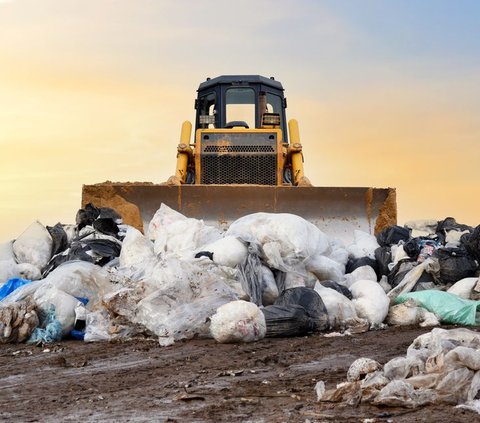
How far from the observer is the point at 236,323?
589 centimetres

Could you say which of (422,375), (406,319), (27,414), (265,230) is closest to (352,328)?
(406,319)

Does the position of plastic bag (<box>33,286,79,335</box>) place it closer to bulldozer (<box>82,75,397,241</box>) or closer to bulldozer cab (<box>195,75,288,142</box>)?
bulldozer (<box>82,75,397,241</box>)

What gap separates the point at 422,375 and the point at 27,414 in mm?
1984

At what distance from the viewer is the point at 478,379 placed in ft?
13.2

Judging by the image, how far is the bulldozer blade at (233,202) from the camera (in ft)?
32.9

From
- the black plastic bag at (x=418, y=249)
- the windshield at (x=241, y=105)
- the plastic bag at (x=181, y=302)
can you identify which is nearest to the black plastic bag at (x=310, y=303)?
the plastic bag at (x=181, y=302)

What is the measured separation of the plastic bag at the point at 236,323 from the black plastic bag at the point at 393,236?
358cm

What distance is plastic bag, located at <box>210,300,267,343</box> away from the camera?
5.89 metres

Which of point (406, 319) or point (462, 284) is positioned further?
point (462, 284)

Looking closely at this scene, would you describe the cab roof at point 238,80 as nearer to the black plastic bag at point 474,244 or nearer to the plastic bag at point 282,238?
the plastic bag at point 282,238

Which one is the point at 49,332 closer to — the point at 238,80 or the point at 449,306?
the point at 449,306

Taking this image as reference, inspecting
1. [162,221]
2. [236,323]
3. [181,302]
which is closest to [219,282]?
[181,302]

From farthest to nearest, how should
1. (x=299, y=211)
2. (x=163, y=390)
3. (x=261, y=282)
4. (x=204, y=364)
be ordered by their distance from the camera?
(x=299, y=211) → (x=261, y=282) → (x=204, y=364) → (x=163, y=390)

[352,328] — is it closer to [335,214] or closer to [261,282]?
[261,282]
